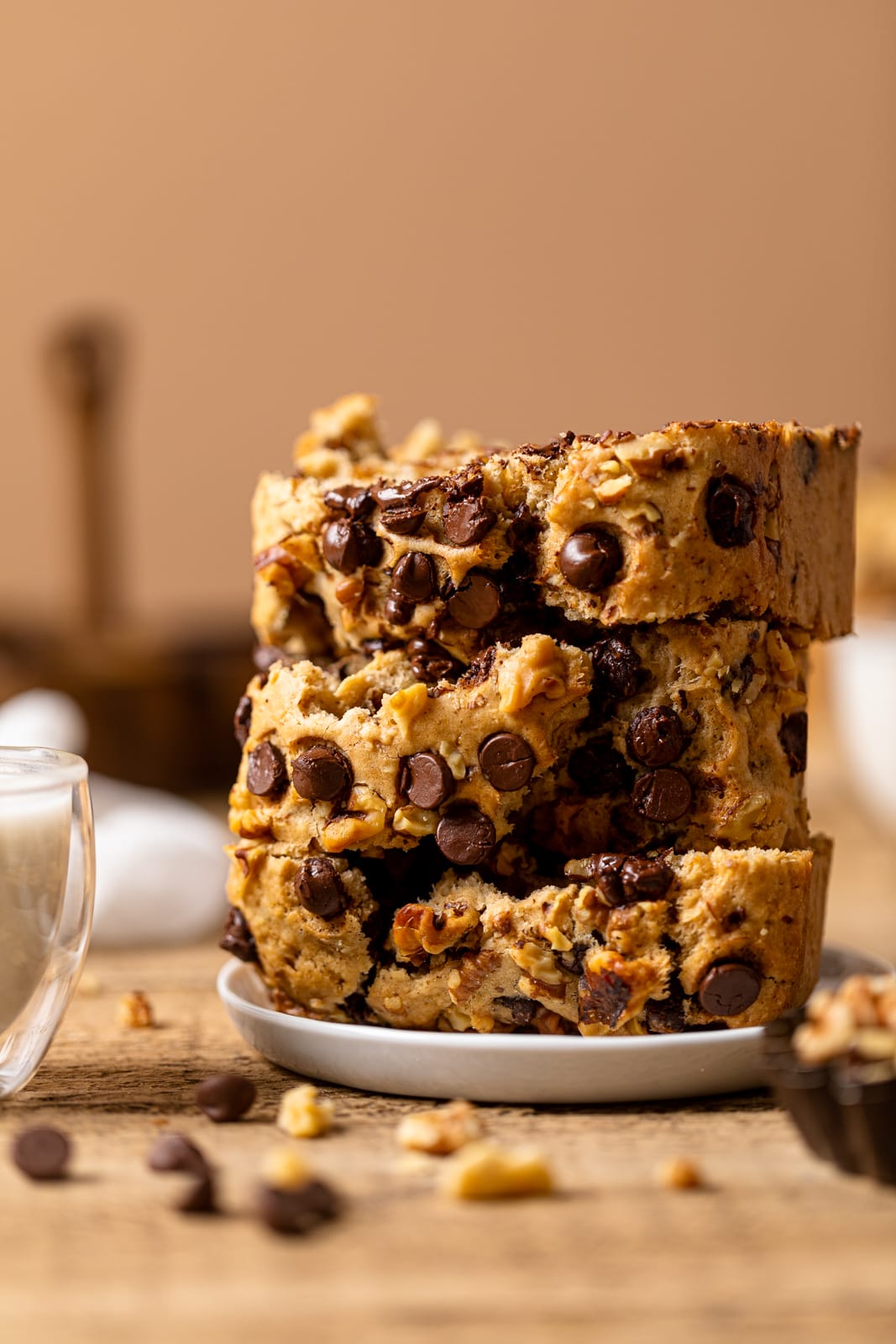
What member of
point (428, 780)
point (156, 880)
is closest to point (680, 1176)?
point (428, 780)

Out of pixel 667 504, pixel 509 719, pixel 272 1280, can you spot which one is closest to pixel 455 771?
pixel 509 719

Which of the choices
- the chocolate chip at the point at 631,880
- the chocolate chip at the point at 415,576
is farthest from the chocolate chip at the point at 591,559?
the chocolate chip at the point at 631,880

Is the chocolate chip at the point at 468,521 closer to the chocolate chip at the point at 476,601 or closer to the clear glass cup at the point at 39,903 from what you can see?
the chocolate chip at the point at 476,601

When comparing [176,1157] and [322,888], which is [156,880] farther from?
[176,1157]

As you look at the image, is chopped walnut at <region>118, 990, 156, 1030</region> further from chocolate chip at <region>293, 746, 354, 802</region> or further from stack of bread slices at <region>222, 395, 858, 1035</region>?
chocolate chip at <region>293, 746, 354, 802</region>

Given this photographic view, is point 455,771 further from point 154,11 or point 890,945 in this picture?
point 154,11

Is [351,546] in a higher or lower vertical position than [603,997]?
higher
